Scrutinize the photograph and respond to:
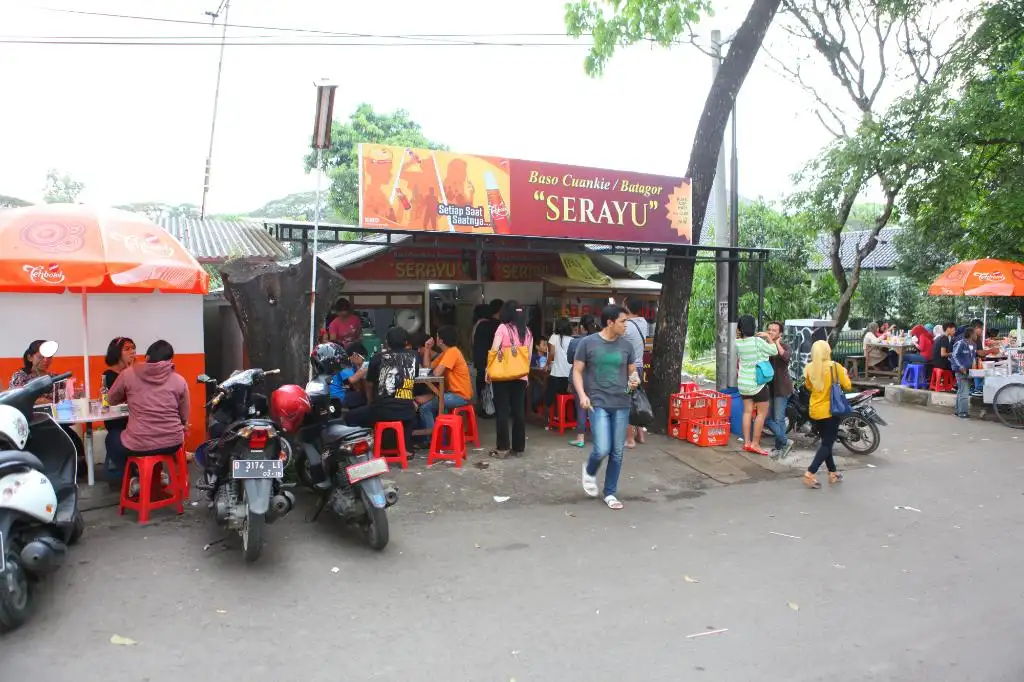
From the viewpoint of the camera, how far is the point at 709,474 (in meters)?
7.54

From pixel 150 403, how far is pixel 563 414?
498 cm

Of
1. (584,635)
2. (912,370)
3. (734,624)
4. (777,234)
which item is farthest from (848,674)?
(777,234)

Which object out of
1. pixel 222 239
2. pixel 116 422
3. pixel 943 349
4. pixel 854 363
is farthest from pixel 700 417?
pixel 854 363

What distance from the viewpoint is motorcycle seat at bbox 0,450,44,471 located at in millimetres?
3717

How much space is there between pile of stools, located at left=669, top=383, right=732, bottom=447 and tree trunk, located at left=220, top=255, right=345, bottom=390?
468 cm

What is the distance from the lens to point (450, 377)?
25.7ft

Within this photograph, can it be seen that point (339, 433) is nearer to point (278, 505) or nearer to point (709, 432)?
point (278, 505)

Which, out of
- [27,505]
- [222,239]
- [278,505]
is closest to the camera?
[27,505]

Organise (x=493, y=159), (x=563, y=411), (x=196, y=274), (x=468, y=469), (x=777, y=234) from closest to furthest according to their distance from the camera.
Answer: (x=196, y=274)
(x=468, y=469)
(x=493, y=159)
(x=563, y=411)
(x=777, y=234)

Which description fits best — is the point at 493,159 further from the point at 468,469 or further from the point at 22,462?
the point at 22,462

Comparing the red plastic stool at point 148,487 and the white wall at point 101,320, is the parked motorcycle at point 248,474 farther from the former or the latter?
the white wall at point 101,320

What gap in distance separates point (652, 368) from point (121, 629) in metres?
7.16

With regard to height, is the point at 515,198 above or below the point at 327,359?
above

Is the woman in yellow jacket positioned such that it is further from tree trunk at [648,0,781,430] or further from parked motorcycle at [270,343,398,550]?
parked motorcycle at [270,343,398,550]
